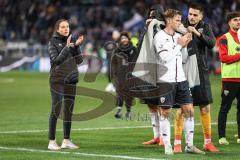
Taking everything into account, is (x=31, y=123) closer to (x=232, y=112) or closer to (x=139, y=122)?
(x=139, y=122)

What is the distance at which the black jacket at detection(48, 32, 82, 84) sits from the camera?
41.9 ft

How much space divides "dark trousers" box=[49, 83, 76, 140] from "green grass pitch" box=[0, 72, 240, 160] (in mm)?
398

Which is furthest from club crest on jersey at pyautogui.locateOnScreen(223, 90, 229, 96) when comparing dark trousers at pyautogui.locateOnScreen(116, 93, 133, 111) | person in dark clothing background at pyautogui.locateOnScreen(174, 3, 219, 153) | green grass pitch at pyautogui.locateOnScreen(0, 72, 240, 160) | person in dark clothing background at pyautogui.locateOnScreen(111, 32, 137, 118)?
dark trousers at pyautogui.locateOnScreen(116, 93, 133, 111)

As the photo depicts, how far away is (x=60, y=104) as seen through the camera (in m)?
13.0

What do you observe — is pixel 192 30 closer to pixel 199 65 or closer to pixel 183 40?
pixel 183 40

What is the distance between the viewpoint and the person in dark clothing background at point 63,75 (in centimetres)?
1273

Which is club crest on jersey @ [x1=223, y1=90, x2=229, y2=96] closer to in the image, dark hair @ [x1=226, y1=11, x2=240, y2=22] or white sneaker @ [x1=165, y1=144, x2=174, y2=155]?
dark hair @ [x1=226, y1=11, x2=240, y2=22]

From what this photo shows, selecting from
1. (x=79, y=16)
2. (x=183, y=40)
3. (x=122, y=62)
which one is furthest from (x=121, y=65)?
(x=79, y=16)

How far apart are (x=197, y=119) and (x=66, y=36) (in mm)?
6146

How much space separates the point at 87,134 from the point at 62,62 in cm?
269

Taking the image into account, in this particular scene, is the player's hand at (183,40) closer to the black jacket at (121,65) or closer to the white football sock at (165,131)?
the white football sock at (165,131)

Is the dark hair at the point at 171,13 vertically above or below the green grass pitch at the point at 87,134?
above

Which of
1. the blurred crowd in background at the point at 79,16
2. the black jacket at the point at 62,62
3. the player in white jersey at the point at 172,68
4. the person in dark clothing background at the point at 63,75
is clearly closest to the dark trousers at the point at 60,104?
the person in dark clothing background at the point at 63,75

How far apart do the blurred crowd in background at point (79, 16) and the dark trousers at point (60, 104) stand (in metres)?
26.4
